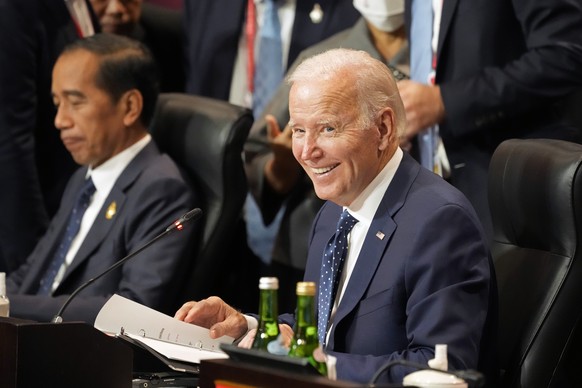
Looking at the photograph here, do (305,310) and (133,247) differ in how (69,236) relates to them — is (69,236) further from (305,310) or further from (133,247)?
(305,310)

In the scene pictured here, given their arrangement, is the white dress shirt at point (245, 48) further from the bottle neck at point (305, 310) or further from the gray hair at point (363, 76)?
the bottle neck at point (305, 310)

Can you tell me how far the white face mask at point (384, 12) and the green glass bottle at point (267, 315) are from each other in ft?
6.18

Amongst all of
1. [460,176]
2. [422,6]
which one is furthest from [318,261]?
[422,6]

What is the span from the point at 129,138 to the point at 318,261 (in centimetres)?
124

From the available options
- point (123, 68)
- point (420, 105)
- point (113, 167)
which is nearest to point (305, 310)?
point (420, 105)

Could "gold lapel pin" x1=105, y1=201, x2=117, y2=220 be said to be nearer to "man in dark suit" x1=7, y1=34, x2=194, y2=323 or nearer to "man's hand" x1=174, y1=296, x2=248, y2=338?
"man in dark suit" x1=7, y1=34, x2=194, y2=323

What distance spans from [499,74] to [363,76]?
3.27 feet

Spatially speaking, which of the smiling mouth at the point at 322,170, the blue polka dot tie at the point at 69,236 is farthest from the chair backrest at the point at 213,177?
the smiling mouth at the point at 322,170

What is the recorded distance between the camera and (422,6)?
376 cm

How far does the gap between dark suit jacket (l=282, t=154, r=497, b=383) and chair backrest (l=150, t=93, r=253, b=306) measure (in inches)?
45.5

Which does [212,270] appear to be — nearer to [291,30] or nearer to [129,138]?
[129,138]

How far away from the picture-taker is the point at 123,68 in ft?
13.1

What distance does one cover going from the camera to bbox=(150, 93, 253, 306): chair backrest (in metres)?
3.80

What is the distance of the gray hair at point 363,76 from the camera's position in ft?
8.82
